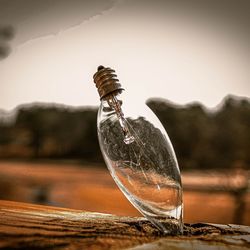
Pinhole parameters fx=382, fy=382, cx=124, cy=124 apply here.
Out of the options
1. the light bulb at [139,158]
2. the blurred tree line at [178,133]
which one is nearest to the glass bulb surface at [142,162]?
the light bulb at [139,158]

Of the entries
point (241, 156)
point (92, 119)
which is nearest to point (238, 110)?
point (241, 156)

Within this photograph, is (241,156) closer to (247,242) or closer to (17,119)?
(17,119)

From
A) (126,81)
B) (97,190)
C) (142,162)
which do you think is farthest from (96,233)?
(97,190)

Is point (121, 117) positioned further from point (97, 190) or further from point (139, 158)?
point (97, 190)

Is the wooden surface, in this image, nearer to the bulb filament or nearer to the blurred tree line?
the bulb filament

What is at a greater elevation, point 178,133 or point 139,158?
point 178,133

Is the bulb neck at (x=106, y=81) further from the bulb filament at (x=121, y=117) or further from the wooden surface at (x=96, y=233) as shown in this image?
the wooden surface at (x=96, y=233)

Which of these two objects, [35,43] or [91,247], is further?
[35,43]

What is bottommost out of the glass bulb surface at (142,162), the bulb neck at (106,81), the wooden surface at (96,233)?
the wooden surface at (96,233)
